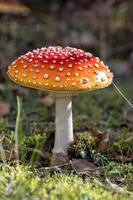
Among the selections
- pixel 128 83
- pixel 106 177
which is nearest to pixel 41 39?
pixel 128 83

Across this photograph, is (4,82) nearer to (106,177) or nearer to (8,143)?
(8,143)

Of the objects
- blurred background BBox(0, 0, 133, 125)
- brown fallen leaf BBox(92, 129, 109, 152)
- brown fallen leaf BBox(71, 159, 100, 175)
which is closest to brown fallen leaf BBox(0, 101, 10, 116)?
blurred background BBox(0, 0, 133, 125)

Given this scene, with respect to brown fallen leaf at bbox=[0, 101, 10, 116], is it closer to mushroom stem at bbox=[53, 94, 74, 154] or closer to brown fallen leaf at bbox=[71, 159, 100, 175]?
mushroom stem at bbox=[53, 94, 74, 154]

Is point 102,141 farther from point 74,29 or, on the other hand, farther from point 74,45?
point 74,29

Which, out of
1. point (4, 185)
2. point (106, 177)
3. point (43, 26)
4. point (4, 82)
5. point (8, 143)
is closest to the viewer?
point (4, 185)

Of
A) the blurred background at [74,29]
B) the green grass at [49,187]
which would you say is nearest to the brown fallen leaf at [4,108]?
the blurred background at [74,29]

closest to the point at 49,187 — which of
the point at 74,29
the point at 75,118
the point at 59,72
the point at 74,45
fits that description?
the point at 59,72
